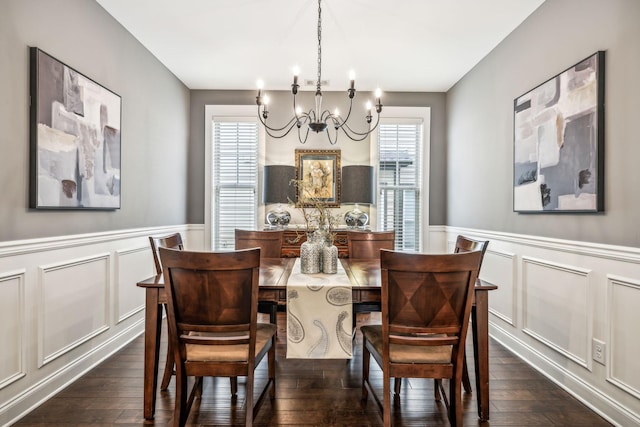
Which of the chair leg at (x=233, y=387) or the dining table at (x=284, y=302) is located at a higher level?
the dining table at (x=284, y=302)

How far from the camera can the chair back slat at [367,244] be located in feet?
9.78

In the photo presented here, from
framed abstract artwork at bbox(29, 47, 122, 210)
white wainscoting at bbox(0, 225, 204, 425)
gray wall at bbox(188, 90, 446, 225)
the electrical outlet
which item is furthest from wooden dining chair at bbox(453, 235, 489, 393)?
framed abstract artwork at bbox(29, 47, 122, 210)

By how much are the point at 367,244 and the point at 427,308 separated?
1432 mm

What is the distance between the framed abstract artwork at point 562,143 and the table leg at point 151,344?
2.57 m

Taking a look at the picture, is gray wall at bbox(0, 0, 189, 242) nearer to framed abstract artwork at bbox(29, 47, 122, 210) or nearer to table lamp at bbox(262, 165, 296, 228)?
framed abstract artwork at bbox(29, 47, 122, 210)

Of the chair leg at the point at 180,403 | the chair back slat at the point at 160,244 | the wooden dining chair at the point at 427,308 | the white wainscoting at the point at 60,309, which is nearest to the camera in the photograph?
the wooden dining chair at the point at 427,308

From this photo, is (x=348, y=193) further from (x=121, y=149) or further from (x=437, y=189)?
(x=121, y=149)

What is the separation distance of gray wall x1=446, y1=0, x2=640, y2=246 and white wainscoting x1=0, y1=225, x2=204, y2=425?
3328mm

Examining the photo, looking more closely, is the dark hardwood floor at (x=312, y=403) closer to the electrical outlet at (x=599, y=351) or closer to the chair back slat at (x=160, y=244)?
the electrical outlet at (x=599, y=351)

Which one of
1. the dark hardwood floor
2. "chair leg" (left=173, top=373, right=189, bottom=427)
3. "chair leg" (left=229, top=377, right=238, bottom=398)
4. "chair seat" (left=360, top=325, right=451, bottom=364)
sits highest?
"chair seat" (left=360, top=325, right=451, bottom=364)

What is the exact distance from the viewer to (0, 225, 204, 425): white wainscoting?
1.92 m

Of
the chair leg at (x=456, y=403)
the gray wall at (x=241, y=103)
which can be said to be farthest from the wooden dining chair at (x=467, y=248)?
the gray wall at (x=241, y=103)

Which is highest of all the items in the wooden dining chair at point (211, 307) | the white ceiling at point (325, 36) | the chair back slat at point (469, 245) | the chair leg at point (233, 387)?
the white ceiling at point (325, 36)

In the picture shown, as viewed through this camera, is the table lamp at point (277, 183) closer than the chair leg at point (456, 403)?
No
